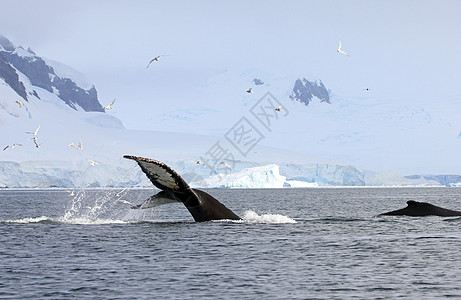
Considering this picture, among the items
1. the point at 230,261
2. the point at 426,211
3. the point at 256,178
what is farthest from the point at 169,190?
the point at 256,178

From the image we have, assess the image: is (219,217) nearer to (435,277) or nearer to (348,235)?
(348,235)

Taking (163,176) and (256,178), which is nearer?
(163,176)

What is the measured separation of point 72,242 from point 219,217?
174 inches

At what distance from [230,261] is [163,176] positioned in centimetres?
270

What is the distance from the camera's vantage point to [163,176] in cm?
1695

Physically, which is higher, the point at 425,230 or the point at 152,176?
the point at 152,176

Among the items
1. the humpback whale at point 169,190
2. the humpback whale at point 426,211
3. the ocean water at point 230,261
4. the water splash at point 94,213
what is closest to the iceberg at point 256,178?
the water splash at point 94,213

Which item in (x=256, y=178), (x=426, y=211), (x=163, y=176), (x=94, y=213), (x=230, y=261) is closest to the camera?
(x=230, y=261)

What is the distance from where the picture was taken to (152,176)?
16.8 meters

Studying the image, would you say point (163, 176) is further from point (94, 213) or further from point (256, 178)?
point (256, 178)

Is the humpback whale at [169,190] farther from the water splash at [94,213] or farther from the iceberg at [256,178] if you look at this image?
the iceberg at [256,178]

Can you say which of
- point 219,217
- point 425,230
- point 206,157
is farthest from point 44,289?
point 206,157

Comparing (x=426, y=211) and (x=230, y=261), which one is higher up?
(x=426, y=211)

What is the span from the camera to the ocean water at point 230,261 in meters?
12.4
